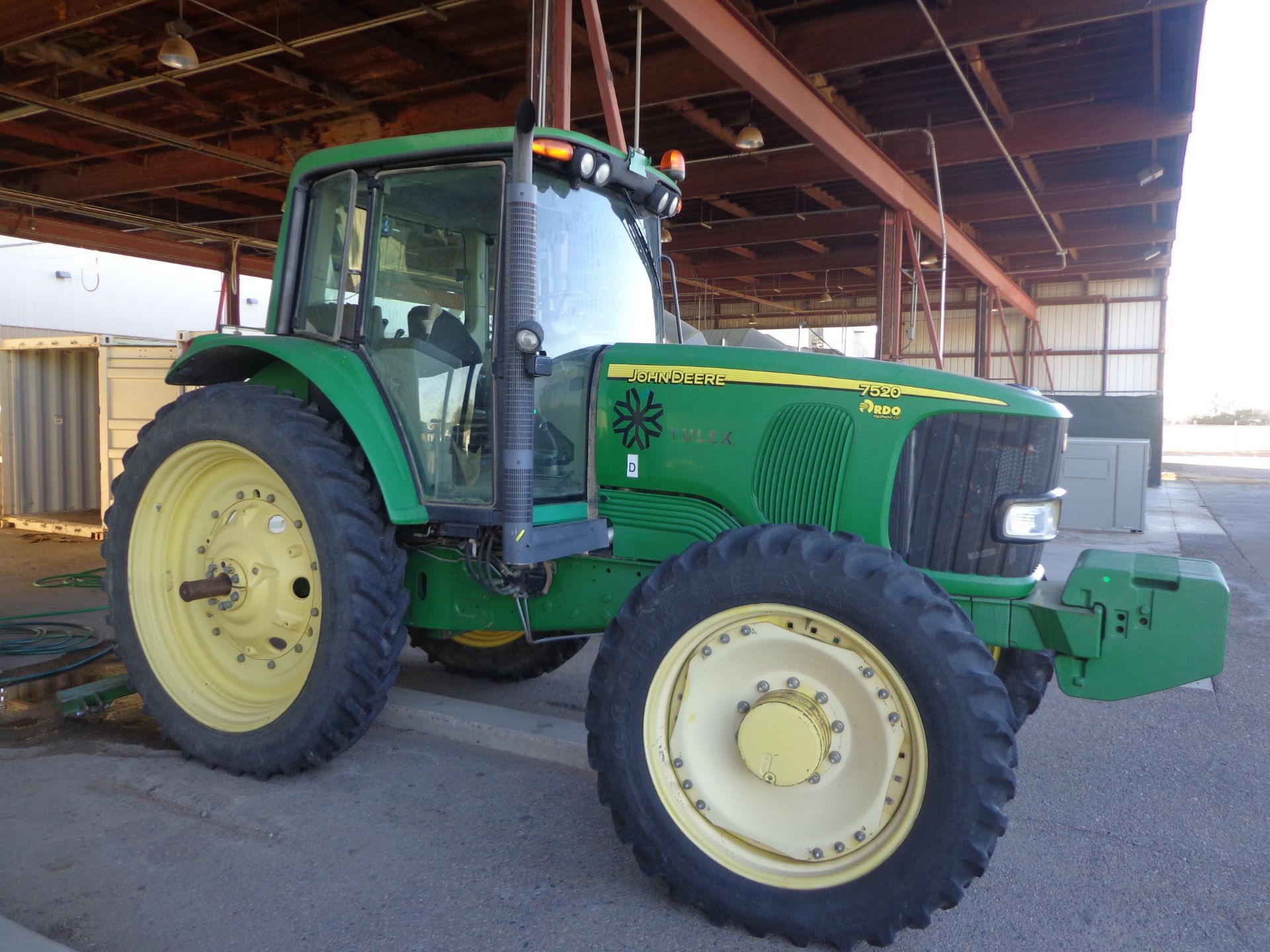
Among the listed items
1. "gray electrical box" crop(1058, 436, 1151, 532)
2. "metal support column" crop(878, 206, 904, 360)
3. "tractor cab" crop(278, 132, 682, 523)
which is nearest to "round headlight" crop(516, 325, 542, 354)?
"tractor cab" crop(278, 132, 682, 523)

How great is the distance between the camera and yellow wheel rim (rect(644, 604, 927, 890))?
2488 millimetres

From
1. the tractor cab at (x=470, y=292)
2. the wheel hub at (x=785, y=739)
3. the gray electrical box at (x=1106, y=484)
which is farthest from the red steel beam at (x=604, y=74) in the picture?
the gray electrical box at (x=1106, y=484)

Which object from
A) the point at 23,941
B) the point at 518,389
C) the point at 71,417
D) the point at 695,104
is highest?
the point at 695,104

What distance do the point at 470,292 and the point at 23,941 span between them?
7.53 feet

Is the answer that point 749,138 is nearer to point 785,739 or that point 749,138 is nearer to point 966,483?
point 966,483

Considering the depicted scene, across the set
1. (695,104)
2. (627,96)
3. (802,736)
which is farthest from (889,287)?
(802,736)

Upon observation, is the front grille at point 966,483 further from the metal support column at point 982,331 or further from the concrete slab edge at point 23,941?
the metal support column at point 982,331

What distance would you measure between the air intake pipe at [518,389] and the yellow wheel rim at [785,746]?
613mm

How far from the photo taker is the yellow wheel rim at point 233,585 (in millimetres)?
3627

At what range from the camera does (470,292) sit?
132 inches

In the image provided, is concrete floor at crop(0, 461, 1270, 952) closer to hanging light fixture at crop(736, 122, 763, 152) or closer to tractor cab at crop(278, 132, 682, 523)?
tractor cab at crop(278, 132, 682, 523)

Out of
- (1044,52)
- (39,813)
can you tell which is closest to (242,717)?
(39,813)

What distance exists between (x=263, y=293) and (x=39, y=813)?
2992 centimetres

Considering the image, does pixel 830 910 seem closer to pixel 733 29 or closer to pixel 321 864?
pixel 321 864
